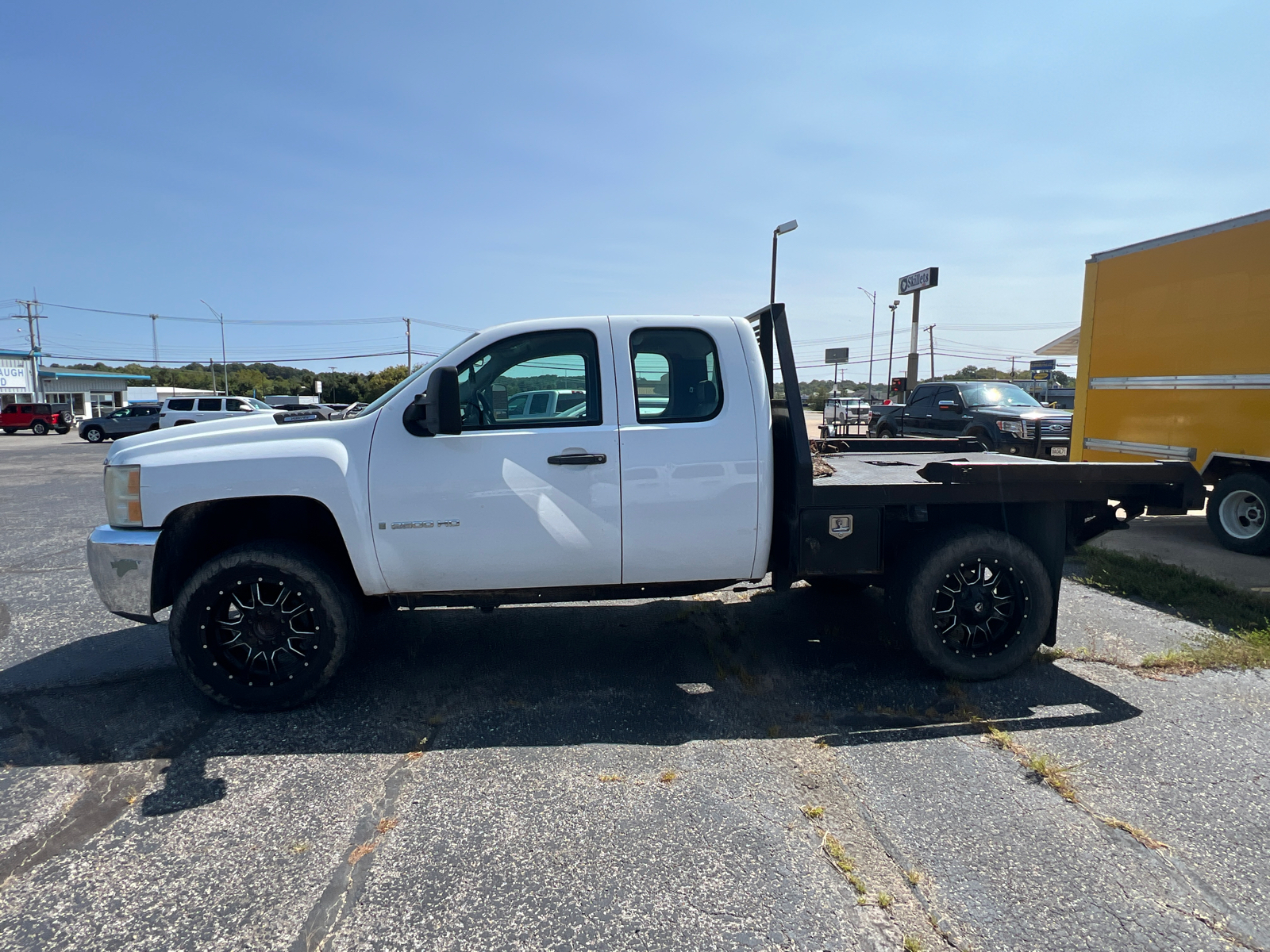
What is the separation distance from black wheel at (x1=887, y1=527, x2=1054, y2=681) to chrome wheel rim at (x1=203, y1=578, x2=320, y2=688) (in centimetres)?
319

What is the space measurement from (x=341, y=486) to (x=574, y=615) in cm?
228

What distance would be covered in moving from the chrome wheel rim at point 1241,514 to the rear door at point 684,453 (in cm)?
639

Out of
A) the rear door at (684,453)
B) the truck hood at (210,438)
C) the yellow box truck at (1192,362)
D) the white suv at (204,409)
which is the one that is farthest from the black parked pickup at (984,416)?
the white suv at (204,409)

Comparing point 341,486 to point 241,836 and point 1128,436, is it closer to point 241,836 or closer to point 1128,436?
point 241,836

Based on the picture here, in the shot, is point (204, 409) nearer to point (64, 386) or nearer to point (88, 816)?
point (88, 816)

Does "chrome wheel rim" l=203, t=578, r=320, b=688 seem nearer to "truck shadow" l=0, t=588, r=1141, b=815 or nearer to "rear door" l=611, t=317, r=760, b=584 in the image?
"truck shadow" l=0, t=588, r=1141, b=815

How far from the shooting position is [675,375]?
4.02 metres

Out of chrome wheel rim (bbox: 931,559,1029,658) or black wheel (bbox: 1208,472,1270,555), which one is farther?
black wheel (bbox: 1208,472,1270,555)

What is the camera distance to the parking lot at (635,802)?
2373 mm

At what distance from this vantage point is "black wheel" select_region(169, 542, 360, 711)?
3.77 m

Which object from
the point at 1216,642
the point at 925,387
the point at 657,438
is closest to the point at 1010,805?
the point at 657,438

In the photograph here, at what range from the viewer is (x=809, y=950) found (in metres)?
2.23

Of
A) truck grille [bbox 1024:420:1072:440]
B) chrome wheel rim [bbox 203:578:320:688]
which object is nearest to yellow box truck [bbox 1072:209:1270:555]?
truck grille [bbox 1024:420:1072:440]

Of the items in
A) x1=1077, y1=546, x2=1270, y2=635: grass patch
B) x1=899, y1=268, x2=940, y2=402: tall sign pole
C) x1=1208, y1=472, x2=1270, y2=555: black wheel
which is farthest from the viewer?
x1=899, y1=268, x2=940, y2=402: tall sign pole
